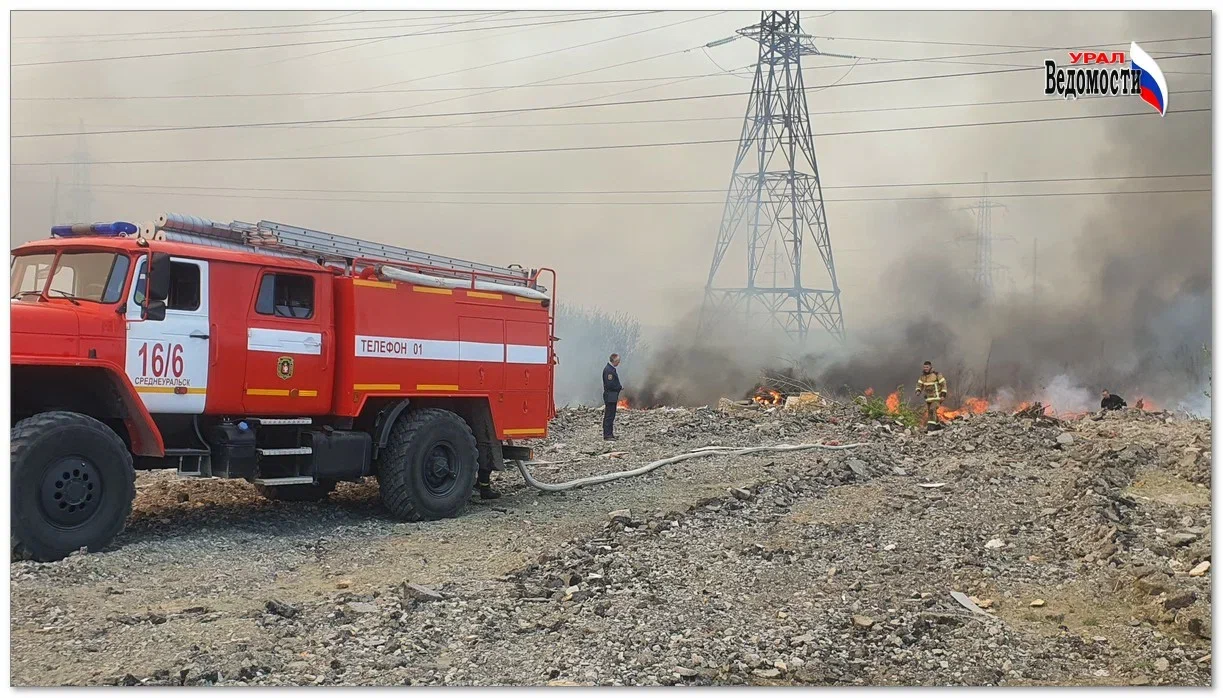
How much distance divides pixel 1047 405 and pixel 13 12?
1855cm

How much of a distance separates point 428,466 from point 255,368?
185 cm

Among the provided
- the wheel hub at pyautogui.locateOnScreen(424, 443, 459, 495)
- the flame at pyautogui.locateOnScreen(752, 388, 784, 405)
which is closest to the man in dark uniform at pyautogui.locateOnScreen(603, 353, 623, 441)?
the flame at pyautogui.locateOnScreen(752, 388, 784, 405)

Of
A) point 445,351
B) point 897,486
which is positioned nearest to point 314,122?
point 445,351

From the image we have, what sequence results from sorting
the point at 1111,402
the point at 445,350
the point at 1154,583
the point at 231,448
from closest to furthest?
the point at 1154,583
the point at 231,448
the point at 445,350
the point at 1111,402

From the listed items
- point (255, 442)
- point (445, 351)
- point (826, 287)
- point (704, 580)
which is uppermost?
point (826, 287)

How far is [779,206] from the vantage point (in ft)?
58.0

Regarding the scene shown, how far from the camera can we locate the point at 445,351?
29.6 feet

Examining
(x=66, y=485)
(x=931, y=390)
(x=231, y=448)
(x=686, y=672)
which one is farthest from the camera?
(x=931, y=390)

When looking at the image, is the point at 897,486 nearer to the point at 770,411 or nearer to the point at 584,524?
the point at 584,524

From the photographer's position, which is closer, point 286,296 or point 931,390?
point 286,296

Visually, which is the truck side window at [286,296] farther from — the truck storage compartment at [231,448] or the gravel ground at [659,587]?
Answer: the gravel ground at [659,587]

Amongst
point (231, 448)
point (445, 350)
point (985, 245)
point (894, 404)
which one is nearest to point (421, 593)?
point (231, 448)

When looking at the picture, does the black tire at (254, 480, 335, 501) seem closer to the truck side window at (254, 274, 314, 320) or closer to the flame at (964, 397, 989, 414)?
the truck side window at (254, 274, 314, 320)

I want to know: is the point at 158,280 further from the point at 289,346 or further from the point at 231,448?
the point at 231,448
